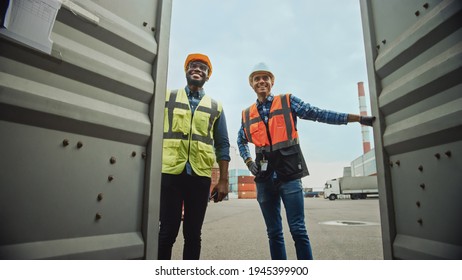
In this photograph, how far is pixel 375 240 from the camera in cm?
429

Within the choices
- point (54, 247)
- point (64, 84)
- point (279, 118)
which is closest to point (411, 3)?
point (279, 118)

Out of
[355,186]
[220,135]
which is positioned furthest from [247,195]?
[220,135]

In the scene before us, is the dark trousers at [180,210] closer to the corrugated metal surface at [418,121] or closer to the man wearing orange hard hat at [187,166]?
the man wearing orange hard hat at [187,166]

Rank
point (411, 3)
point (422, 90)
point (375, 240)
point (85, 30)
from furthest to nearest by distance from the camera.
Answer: point (375, 240), point (411, 3), point (422, 90), point (85, 30)

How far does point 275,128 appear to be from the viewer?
246 centimetres

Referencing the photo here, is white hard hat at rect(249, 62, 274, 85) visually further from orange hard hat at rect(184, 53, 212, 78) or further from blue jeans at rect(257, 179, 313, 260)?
blue jeans at rect(257, 179, 313, 260)

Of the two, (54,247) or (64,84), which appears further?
(64,84)

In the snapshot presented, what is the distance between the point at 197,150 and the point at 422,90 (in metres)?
1.44

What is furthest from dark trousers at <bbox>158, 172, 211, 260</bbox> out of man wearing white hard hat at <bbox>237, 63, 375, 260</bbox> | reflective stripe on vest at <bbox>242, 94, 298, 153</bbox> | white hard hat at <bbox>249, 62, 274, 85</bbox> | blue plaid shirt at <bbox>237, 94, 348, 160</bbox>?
white hard hat at <bbox>249, 62, 274, 85</bbox>

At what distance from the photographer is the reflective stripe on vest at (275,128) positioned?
2.40 meters

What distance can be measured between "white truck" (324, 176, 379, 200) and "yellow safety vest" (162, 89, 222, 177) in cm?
2397

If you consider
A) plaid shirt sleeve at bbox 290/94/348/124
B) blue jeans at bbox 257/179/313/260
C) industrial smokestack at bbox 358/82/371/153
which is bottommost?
blue jeans at bbox 257/179/313/260

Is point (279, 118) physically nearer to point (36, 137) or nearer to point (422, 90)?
point (422, 90)

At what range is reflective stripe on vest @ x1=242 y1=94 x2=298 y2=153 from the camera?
2.40 meters
